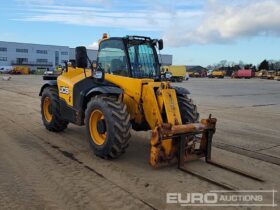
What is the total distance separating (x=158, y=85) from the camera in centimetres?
674

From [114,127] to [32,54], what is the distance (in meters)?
128

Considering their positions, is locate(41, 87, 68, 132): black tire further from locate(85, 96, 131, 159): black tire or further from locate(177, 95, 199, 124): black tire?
locate(177, 95, 199, 124): black tire

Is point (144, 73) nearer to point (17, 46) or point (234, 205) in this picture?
point (234, 205)

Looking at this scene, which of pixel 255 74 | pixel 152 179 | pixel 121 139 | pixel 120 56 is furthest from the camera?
pixel 255 74

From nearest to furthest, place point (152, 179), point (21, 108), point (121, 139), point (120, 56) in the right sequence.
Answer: point (152, 179)
point (121, 139)
point (120, 56)
point (21, 108)

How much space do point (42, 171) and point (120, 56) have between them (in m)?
2.88

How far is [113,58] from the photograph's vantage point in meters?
7.57

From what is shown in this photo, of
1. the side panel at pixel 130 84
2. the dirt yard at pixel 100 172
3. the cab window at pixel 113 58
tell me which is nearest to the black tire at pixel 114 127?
the dirt yard at pixel 100 172

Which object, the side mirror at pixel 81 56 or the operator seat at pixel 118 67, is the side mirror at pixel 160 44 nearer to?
the operator seat at pixel 118 67

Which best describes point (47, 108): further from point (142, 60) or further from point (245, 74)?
point (245, 74)

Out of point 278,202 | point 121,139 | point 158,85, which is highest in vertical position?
point 158,85

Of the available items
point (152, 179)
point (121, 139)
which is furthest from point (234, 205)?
point (121, 139)

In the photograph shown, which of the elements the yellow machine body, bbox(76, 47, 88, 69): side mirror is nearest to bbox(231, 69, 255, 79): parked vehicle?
bbox(76, 47, 88, 69): side mirror

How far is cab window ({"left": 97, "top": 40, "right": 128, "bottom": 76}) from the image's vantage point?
735 centimetres
